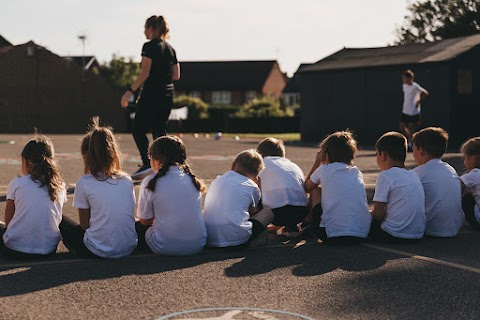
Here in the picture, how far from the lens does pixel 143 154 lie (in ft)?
40.2

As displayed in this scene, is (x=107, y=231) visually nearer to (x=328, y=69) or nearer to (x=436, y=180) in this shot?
(x=436, y=180)

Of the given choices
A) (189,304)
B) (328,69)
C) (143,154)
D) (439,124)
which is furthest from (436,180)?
(328,69)

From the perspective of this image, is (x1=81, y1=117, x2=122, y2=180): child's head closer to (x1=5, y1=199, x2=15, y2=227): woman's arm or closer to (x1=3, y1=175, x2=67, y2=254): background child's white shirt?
(x1=3, y1=175, x2=67, y2=254): background child's white shirt

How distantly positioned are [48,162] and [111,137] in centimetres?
52

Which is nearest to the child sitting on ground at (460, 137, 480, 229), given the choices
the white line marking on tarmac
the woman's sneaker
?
the white line marking on tarmac

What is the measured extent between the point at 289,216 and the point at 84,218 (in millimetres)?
2068

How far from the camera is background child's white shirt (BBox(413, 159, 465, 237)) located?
792 cm

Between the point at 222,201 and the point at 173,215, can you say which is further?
the point at 222,201

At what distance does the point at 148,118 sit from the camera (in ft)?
40.1

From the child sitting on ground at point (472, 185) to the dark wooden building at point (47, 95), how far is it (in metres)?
47.8

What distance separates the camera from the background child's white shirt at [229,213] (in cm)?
711

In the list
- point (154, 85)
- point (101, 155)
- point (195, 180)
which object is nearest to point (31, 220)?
point (101, 155)

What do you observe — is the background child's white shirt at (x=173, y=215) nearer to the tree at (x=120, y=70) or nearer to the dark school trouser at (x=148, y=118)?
the dark school trouser at (x=148, y=118)

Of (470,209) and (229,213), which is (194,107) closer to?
(470,209)
